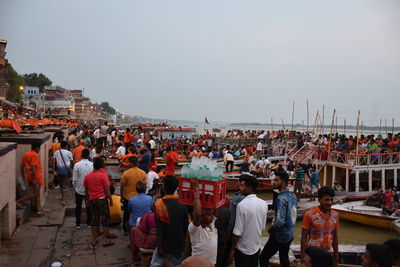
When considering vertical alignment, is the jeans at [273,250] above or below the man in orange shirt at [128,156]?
below

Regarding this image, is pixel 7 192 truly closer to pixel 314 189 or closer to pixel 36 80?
pixel 314 189

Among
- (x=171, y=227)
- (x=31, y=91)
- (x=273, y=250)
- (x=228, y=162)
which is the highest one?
(x=31, y=91)

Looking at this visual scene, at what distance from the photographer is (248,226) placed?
158 inches

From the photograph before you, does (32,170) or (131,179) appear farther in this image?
(32,170)

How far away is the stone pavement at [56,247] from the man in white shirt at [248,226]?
2.35 metres

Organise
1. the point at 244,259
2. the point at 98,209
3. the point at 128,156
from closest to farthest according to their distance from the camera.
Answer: the point at 244,259 → the point at 98,209 → the point at 128,156

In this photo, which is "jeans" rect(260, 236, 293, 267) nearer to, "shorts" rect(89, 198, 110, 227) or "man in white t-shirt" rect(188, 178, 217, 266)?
"man in white t-shirt" rect(188, 178, 217, 266)

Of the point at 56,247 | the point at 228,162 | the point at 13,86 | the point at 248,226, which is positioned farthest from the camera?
the point at 13,86

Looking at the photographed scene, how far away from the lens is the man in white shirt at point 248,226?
3.99 m

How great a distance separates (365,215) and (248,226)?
33.8 feet

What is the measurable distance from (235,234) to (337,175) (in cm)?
1391

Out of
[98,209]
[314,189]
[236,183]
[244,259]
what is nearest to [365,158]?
[314,189]

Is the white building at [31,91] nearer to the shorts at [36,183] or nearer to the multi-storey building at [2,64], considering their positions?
the multi-storey building at [2,64]

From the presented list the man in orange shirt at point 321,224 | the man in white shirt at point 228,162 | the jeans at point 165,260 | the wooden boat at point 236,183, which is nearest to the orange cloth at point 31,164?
the jeans at point 165,260
